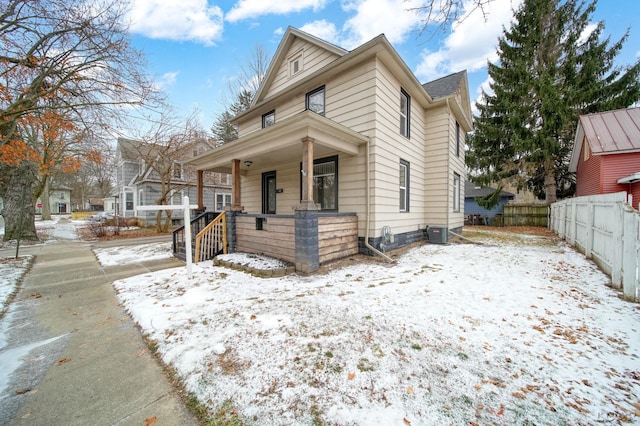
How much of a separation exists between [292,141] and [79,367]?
186 inches

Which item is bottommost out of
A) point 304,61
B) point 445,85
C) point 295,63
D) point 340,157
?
point 340,157

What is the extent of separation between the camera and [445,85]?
31.9ft

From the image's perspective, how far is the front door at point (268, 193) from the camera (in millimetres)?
9148

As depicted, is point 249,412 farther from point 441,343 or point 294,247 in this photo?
point 294,247

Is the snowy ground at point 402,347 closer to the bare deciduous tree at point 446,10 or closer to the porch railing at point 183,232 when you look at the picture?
the porch railing at point 183,232

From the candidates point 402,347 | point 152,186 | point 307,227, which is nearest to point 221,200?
point 152,186

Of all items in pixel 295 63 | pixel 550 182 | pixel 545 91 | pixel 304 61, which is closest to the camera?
pixel 304 61

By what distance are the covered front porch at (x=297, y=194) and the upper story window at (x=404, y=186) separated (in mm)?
2126

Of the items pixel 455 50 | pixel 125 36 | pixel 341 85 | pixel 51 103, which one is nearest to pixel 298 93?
pixel 341 85

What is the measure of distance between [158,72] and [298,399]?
10164mm

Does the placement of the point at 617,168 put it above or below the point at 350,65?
below

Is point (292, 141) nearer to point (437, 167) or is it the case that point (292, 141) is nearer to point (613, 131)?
point (437, 167)

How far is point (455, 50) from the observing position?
5645 millimetres

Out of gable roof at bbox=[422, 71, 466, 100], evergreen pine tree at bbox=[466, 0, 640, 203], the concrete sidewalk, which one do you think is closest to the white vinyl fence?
gable roof at bbox=[422, 71, 466, 100]
